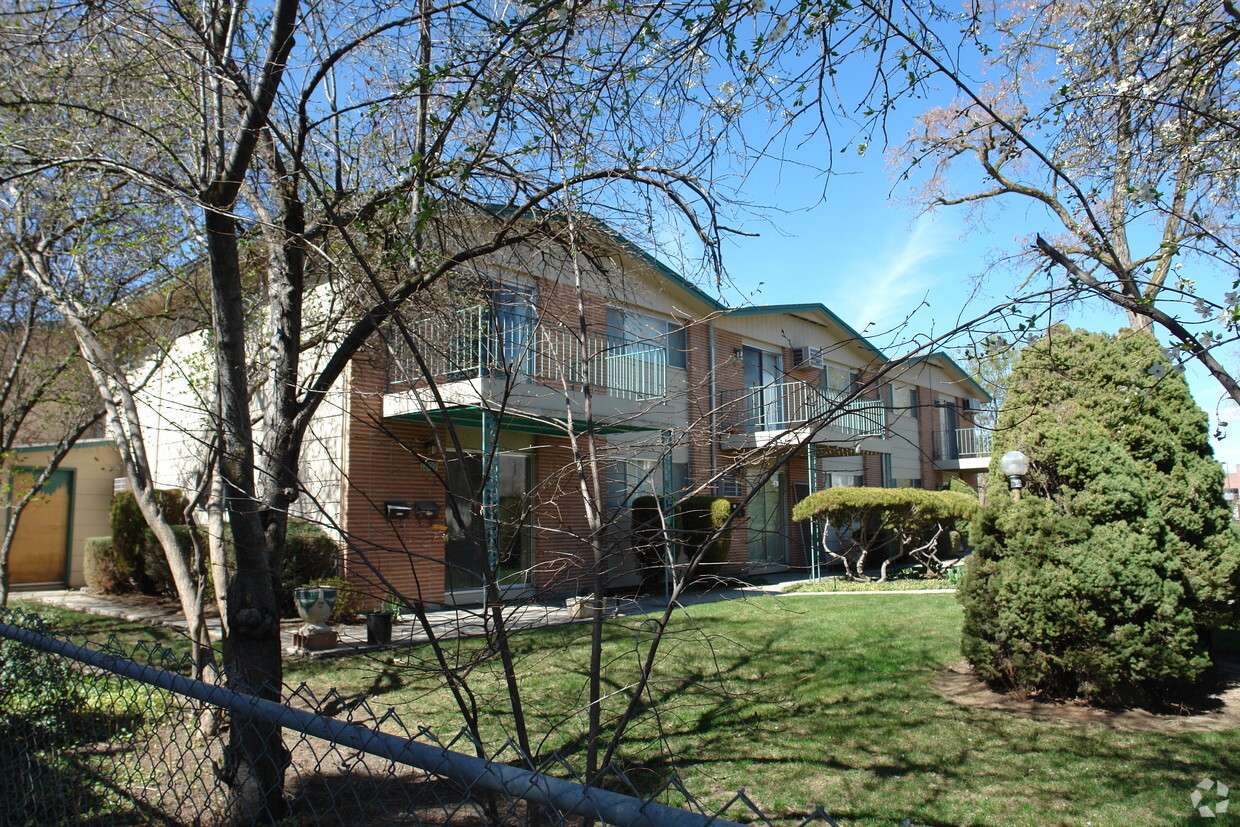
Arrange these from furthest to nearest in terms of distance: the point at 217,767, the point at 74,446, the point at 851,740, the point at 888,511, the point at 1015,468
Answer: the point at 74,446 < the point at 888,511 < the point at 1015,468 < the point at 851,740 < the point at 217,767

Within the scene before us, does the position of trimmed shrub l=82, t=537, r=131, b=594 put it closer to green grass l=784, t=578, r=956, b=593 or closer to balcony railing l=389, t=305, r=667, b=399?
balcony railing l=389, t=305, r=667, b=399

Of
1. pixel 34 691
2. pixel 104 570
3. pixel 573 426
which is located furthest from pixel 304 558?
pixel 573 426

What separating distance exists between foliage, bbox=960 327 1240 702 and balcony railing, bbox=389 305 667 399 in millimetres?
3338

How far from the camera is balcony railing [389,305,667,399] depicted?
3.17 m

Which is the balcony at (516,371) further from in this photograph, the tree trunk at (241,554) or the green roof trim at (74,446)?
the green roof trim at (74,446)

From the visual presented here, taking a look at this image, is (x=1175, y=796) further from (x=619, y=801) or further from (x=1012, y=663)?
(x=619, y=801)

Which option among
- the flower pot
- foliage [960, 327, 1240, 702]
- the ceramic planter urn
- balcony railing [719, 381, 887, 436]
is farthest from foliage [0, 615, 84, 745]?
foliage [960, 327, 1240, 702]

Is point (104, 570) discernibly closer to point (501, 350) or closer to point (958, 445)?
point (501, 350)

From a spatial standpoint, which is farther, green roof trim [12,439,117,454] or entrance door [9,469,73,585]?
entrance door [9,469,73,585]

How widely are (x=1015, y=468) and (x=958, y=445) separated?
23.7m

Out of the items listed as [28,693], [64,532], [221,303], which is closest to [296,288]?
[221,303]

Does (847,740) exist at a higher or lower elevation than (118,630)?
lower

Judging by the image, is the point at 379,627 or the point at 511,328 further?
the point at 379,627

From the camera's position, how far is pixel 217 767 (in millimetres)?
3369
